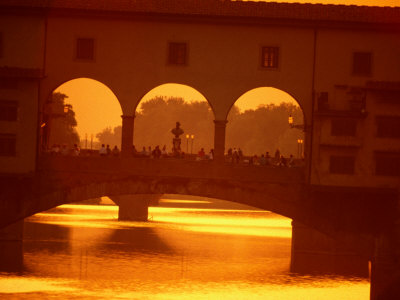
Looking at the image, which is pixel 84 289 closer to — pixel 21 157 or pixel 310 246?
pixel 21 157

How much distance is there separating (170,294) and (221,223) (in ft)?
90.8

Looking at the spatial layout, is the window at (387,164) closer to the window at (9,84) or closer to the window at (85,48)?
the window at (85,48)

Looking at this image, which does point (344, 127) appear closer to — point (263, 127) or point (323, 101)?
point (323, 101)

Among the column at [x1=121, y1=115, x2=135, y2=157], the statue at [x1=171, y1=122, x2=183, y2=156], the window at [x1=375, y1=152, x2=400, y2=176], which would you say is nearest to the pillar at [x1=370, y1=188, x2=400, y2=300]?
the window at [x1=375, y1=152, x2=400, y2=176]

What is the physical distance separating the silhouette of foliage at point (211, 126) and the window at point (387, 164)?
6580 centimetres

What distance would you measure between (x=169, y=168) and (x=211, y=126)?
91.3 m

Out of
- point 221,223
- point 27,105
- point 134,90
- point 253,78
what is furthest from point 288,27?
point 221,223

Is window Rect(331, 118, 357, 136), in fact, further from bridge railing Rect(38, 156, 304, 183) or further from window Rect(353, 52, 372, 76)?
bridge railing Rect(38, 156, 304, 183)

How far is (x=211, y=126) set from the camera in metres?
125

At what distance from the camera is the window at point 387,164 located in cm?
3441

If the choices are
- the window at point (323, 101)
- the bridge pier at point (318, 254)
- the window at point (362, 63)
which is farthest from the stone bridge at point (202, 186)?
the bridge pier at point (318, 254)

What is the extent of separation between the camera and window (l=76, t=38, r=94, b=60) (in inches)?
1353

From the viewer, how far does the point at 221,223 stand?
6519 cm

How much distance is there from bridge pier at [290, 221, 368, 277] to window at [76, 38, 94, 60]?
40.7 ft
